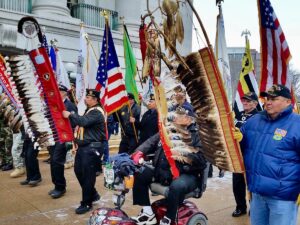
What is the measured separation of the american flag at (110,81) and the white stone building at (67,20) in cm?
519

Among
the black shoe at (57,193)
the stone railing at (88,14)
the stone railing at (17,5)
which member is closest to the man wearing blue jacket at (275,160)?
the black shoe at (57,193)

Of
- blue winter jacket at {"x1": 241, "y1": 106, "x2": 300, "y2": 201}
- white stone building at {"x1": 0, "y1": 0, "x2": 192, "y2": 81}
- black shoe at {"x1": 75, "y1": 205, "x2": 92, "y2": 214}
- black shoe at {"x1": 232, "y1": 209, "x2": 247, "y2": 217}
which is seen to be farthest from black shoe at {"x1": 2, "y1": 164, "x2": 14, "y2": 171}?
blue winter jacket at {"x1": 241, "y1": 106, "x2": 300, "y2": 201}

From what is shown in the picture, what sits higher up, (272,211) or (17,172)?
(272,211)

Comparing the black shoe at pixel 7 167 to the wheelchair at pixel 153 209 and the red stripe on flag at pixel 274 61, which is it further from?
the red stripe on flag at pixel 274 61

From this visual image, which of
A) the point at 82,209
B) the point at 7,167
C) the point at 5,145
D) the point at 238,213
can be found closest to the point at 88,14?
the point at 5,145

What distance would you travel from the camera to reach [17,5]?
14.2 metres

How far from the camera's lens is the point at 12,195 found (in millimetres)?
6012

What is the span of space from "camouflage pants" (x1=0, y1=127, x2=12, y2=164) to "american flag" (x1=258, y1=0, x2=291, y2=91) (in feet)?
20.4

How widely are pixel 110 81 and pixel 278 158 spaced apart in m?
3.63

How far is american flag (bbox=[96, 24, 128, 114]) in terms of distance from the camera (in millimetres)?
5816

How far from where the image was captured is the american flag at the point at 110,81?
582 centimetres

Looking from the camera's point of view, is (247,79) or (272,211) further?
(247,79)

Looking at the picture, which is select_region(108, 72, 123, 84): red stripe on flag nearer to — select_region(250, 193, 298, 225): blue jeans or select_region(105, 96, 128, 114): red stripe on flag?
select_region(105, 96, 128, 114): red stripe on flag

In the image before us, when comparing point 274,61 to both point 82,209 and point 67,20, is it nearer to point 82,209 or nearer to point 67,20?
point 82,209
